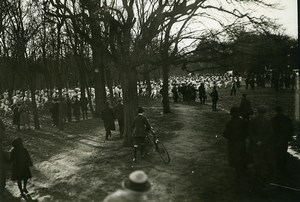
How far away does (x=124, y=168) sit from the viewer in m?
11.3

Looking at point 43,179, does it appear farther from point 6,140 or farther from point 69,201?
point 6,140

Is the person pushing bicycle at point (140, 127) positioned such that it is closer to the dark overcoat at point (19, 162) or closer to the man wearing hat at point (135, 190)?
the dark overcoat at point (19, 162)

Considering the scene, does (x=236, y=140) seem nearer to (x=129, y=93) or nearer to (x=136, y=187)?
(x=129, y=93)

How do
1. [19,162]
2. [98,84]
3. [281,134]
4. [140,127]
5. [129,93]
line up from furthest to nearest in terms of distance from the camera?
[98,84], [129,93], [140,127], [281,134], [19,162]

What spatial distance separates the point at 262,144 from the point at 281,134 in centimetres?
71

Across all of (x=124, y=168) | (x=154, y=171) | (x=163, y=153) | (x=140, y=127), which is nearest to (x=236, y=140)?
(x=154, y=171)

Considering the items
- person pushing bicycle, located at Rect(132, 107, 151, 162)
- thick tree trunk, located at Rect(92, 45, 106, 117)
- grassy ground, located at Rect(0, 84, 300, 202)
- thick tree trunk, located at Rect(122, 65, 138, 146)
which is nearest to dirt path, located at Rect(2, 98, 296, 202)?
grassy ground, located at Rect(0, 84, 300, 202)

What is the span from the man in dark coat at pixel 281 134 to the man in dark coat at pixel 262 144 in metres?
0.35

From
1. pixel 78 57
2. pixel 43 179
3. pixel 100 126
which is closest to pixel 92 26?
pixel 43 179

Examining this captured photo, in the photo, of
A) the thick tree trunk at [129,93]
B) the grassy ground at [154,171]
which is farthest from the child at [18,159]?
the thick tree trunk at [129,93]

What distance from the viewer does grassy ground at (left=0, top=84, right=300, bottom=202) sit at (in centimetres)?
885

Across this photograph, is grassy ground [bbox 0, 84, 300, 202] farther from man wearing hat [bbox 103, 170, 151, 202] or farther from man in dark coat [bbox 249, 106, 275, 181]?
man wearing hat [bbox 103, 170, 151, 202]

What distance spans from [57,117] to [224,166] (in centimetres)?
1339

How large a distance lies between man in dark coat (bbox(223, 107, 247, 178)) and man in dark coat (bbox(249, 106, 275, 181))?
9.1 inches
